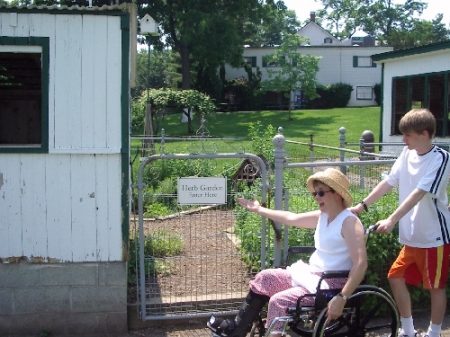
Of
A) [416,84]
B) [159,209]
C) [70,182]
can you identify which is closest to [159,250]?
[159,209]

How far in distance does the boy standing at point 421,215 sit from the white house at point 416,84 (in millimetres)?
10160

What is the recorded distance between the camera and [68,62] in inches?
183

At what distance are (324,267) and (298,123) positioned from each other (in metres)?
28.7

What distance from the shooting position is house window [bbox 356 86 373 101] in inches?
1719

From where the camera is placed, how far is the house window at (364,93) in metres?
43.7

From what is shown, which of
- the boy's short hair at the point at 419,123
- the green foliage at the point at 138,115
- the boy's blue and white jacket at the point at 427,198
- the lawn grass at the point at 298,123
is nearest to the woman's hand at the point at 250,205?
the boy's blue and white jacket at the point at 427,198

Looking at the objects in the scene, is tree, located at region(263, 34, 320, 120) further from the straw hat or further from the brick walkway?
the straw hat

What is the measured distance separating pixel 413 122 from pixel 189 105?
56.0 feet

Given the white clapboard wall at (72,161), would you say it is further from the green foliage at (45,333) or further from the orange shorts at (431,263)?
the orange shorts at (431,263)

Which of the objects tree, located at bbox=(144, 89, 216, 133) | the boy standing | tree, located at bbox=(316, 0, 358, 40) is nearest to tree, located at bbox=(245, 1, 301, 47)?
→ tree, located at bbox=(316, 0, 358, 40)

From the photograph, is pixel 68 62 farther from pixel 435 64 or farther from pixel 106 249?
pixel 435 64

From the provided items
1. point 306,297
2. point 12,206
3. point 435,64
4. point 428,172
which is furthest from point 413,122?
point 435,64

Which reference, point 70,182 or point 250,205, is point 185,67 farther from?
point 250,205

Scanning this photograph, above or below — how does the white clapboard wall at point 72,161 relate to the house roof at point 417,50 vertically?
below
